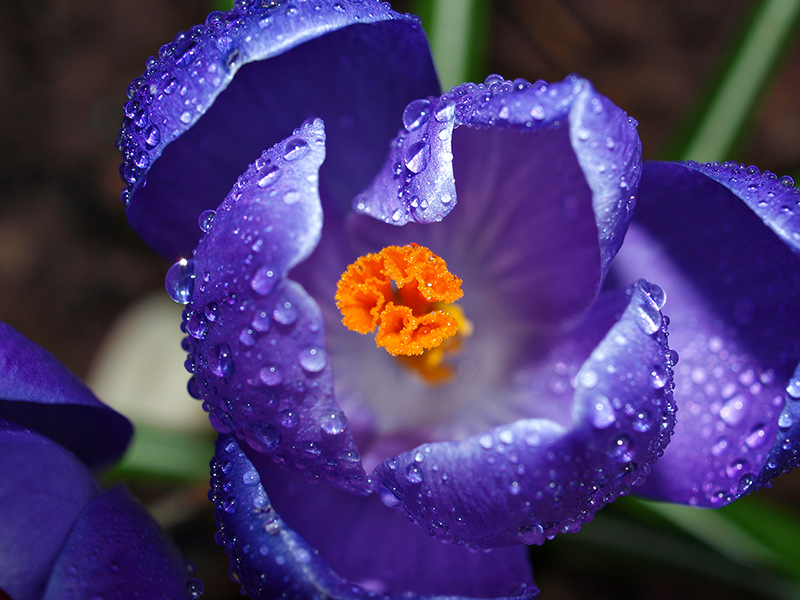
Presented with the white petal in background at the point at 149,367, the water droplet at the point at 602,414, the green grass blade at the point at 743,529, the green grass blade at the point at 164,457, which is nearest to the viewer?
the water droplet at the point at 602,414

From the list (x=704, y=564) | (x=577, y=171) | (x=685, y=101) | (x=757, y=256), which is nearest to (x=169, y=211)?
(x=577, y=171)

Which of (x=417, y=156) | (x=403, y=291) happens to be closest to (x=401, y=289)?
(x=403, y=291)

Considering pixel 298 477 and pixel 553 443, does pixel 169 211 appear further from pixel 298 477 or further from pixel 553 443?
pixel 553 443

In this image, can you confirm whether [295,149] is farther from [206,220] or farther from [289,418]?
[289,418]

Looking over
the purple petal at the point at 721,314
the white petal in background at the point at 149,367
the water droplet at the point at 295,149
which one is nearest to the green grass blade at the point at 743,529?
the purple petal at the point at 721,314

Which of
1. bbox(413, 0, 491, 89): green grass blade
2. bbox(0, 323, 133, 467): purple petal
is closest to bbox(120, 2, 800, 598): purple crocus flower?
Answer: bbox(0, 323, 133, 467): purple petal

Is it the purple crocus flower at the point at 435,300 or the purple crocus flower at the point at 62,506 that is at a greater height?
the purple crocus flower at the point at 435,300

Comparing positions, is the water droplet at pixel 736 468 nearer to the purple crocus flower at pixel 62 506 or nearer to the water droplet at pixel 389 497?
the water droplet at pixel 389 497

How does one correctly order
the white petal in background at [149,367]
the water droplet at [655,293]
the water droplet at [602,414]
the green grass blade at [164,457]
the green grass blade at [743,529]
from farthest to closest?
the white petal in background at [149,367] < the green grass blade at [164,457] < the green grass blade at [743,529] < the water droplet at [655,293] < the water droplet at [602,414]
